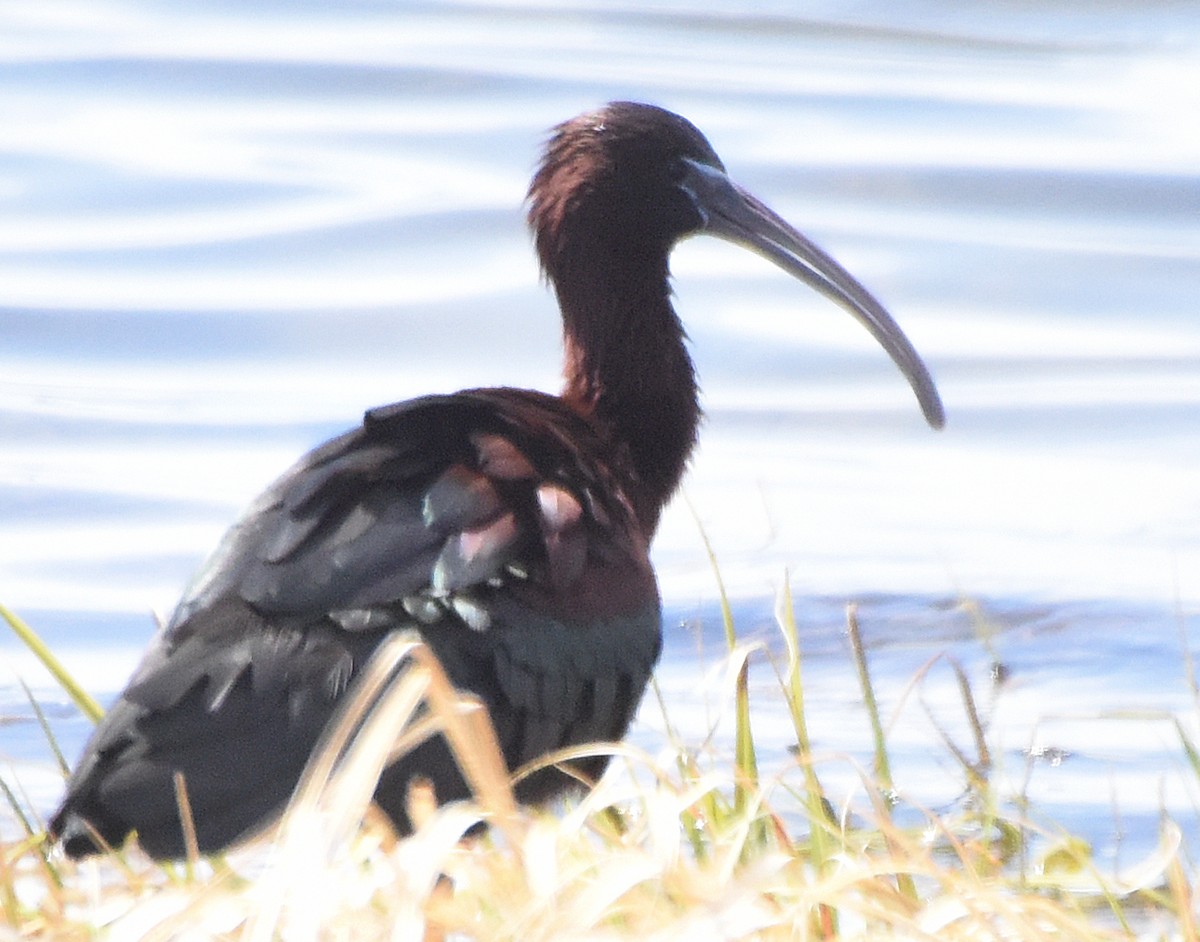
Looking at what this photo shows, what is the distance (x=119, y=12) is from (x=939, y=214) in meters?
5.77

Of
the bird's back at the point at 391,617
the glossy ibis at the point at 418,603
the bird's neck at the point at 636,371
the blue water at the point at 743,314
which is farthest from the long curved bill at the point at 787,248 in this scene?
the bird's back at the point at 391,617

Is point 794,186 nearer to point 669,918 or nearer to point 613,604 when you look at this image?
point 613,604

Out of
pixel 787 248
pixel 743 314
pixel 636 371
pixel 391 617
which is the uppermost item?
pixel 787 248

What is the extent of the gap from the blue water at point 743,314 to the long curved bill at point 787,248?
23.2 inches

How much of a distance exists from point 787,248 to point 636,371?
2.00ft

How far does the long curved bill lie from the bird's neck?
0.70 feet

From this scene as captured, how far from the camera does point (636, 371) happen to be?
17.9ft

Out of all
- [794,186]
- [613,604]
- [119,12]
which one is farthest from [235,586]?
[119,12]

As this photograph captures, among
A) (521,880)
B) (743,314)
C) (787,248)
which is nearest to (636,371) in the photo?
(787,248)

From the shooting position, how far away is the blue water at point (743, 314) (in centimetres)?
719

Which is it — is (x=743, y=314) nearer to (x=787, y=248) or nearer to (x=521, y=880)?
(x=787, y=248)

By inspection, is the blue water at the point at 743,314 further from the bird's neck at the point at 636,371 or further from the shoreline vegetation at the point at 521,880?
the shoreline vegetation at the point at 521,880

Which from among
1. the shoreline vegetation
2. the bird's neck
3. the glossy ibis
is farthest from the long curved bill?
the shoreline vegetation

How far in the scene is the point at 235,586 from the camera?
424 centimetres
